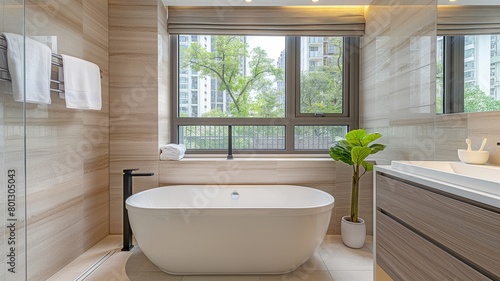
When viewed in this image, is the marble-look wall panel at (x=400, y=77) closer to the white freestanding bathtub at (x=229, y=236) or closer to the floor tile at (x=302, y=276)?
the white freestanding bathtub at (x=229, y=236)

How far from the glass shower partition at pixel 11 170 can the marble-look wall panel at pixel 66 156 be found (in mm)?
292

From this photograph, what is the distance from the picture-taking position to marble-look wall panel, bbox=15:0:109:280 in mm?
1745

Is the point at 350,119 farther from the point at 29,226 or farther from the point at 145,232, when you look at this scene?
the point at 29,226

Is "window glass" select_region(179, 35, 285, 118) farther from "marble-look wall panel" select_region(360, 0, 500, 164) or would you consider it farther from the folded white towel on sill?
"marble-look wall panel" select_region(360, 0, 500, 164)

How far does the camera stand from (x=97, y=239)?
247 cm

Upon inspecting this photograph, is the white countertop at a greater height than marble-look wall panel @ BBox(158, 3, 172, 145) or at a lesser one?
lesser

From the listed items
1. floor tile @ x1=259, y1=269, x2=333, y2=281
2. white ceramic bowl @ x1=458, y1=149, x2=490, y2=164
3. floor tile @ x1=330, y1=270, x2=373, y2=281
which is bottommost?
floor tile @ x1=330, y1=270, x2=373, y2=281

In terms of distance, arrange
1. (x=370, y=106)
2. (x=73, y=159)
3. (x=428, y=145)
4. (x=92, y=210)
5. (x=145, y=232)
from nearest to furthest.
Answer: (x=145, y=232) < (x=428, y=145) < (x=73, y=159) < (x=92, y=210) < (x=370, y=106)

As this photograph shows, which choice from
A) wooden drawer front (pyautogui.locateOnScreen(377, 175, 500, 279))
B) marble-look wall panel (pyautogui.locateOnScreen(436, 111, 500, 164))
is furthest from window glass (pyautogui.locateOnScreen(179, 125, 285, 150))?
wooden drawer front (pyautogui.locateOnScreen(377, 175, 500, 279))

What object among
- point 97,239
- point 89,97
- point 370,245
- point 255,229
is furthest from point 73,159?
point 370,245

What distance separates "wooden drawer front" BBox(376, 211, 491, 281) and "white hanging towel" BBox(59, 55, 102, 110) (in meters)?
2.32

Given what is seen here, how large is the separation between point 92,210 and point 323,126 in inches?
101

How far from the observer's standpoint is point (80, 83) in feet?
6.72

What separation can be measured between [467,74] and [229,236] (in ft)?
6.12
